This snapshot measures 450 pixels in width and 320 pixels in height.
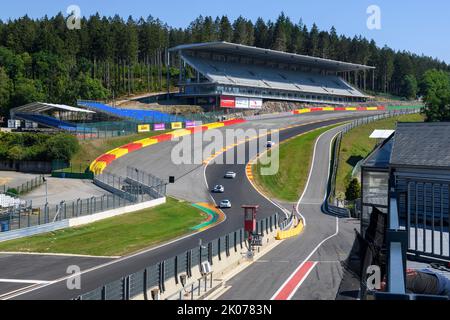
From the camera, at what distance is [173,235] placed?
46188 millimetres

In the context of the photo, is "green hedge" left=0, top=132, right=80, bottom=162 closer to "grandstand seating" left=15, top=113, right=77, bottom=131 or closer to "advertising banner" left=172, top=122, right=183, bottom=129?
"grandstand seating" left=15, top=113, right=77, bottom=131

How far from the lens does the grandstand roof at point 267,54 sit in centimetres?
13962

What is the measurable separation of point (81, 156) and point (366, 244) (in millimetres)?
74638

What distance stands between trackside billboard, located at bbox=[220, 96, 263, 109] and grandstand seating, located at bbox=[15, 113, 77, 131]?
46534 mm

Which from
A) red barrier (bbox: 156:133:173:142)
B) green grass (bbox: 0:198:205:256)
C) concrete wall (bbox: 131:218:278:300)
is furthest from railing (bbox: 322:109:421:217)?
red barrier (bbox: 156:133:173:142)

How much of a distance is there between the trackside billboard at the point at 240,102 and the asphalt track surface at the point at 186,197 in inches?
610

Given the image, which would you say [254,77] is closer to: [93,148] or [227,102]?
[227,102]

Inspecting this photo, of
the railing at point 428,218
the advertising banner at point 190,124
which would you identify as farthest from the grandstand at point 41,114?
the railing at point 428,218

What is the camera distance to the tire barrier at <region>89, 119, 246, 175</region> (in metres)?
76.2

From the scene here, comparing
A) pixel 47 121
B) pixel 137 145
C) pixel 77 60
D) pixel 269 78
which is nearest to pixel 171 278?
pixel 137 145

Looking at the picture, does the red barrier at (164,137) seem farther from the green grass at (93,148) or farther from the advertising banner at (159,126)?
the advertising banner at (159,126)

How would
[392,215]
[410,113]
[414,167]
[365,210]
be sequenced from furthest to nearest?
1. [410,113]
2. [365,210]
3. [414,167]
4. [392,215]
